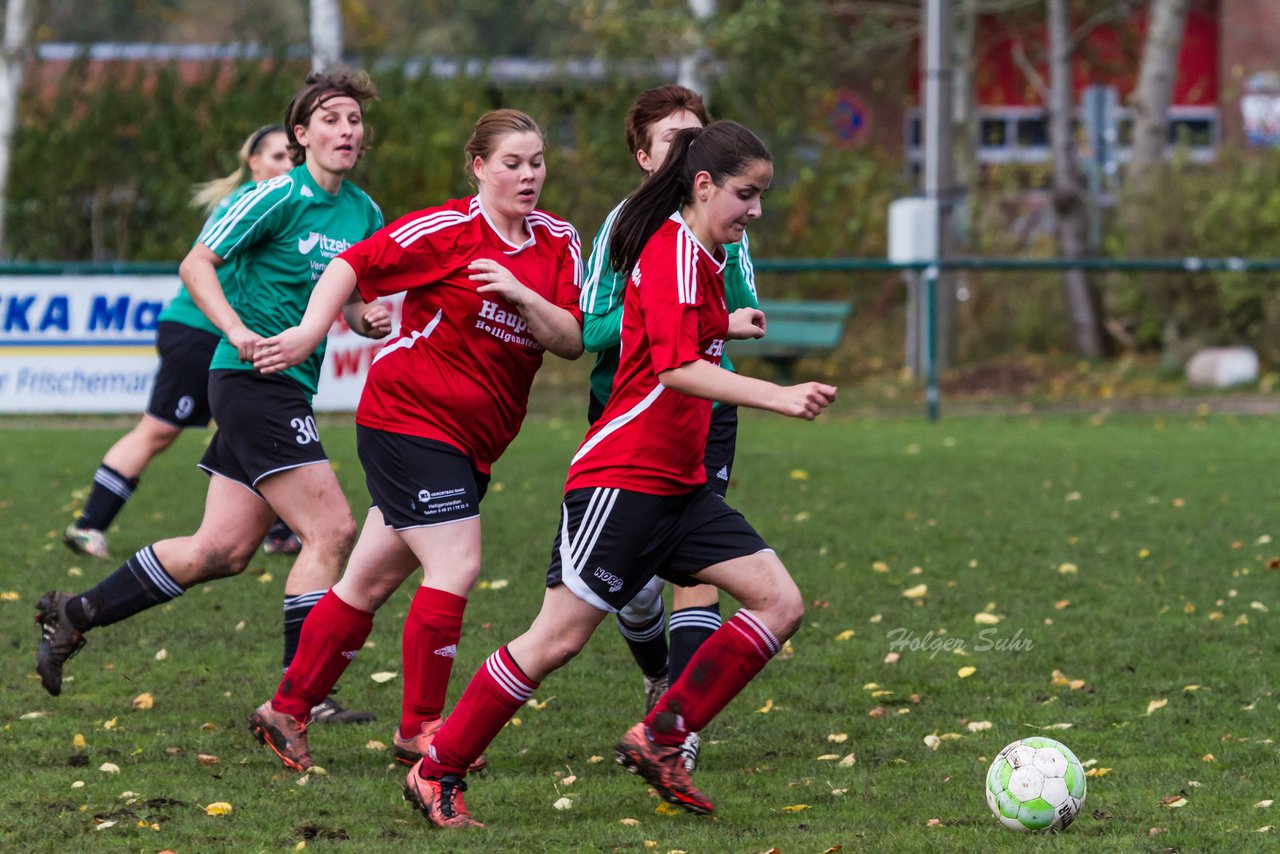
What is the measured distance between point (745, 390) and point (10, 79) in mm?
18280

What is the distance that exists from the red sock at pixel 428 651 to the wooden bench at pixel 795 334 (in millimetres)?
12757

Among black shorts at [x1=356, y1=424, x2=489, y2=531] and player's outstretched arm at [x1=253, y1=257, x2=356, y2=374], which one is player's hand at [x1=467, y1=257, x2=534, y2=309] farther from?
black shorts at [x1=356, y1=424, x2=489, y2=531]

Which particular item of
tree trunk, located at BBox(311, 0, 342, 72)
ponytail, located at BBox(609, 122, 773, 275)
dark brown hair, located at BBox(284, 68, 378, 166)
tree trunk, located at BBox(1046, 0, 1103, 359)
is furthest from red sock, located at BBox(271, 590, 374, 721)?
tree trunk, located at BBox(311, 0, 342, 72)

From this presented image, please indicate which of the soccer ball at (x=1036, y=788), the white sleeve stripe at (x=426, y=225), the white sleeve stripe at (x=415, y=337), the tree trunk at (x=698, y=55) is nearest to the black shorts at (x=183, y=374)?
the white sleeve stripe at (x=415, y=337)

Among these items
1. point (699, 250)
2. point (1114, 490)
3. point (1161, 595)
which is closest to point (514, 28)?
point (1114, 490)

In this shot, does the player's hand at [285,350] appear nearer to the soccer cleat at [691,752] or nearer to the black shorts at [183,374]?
the soccer cleat at [691,752]

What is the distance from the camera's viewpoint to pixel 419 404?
4.77 m

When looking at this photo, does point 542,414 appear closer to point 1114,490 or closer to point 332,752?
point 1114,490

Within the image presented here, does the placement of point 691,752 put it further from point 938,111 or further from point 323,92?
point 938,111

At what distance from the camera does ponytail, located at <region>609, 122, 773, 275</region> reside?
4.23 m

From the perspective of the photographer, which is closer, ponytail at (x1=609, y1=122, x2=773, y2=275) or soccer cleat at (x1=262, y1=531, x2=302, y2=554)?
ponytail at (x1=609, y1=122, x2=773, y2=275)

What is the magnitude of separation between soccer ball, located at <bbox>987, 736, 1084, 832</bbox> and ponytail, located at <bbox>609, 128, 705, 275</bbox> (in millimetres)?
1585

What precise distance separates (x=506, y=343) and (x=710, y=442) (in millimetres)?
800

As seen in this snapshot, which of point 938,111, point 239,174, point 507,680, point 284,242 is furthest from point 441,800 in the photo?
point 938,111
